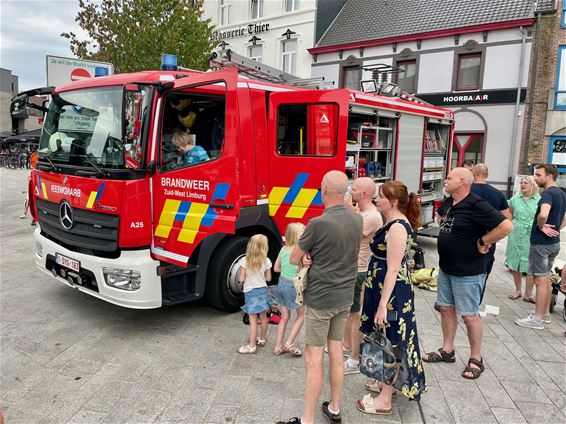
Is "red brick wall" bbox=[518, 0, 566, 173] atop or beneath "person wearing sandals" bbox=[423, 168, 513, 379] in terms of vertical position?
atop

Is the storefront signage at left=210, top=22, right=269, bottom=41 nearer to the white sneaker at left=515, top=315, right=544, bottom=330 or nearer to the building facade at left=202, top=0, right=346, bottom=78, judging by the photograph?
the building facade at left=202, top=0, right=346, bottom=78

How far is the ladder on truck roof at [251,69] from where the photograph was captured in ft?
19.1

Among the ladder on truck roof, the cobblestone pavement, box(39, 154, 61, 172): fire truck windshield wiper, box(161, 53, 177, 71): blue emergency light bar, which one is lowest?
the cobblestone pavement

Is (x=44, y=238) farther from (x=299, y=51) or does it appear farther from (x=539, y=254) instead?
(x=299, y=51)

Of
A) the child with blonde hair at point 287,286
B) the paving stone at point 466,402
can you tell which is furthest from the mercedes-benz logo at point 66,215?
the paving stone at point 466,402

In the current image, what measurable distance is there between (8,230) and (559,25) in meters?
17.8

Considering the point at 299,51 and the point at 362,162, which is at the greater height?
the point at 299,51

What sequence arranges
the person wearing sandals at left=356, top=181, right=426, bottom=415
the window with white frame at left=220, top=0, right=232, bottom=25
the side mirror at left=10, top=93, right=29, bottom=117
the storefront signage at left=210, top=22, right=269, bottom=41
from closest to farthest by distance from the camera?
the person wearing sandals at left=356, top=181, right=426, bottom=415
the side mirror at left=10, top=93, right=29, bottom=117
the storefront signage at left=210, top=22, right=269, bottom=41
the window with white frame at left=220, top=0, right=232, bottom=25

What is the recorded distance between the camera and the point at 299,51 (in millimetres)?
19812

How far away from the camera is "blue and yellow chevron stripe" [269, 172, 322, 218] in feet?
16.6

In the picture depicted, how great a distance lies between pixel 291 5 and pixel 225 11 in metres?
4.24

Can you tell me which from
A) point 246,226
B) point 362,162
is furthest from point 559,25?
point 246,226

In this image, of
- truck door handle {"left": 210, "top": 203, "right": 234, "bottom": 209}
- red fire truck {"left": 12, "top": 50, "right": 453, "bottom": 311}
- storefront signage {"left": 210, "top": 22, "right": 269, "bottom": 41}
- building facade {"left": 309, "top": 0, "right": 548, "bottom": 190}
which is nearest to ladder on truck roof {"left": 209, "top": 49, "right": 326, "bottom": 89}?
red fire truck {"left": 12, "top": 50, "right": 453, "bottom": 311}

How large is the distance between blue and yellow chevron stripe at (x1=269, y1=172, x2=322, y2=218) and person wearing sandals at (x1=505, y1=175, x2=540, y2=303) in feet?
8.95
